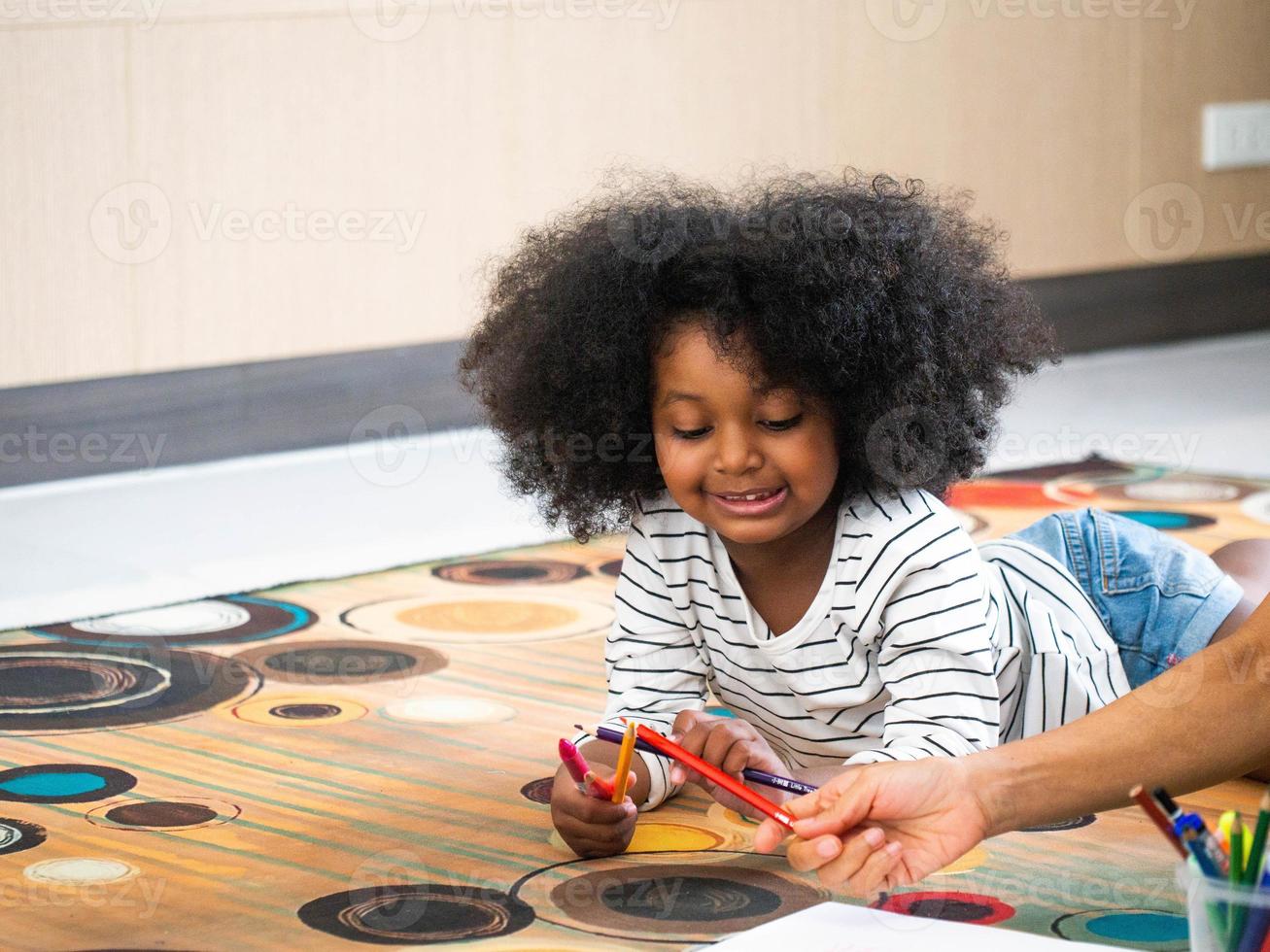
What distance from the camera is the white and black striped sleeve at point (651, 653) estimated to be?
1.24 meters

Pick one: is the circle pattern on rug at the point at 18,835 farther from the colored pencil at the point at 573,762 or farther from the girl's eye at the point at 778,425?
the girl's eye at the point at 778,425

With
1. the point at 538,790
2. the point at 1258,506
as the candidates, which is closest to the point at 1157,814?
the point at 538,790

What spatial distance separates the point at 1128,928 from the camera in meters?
1.04

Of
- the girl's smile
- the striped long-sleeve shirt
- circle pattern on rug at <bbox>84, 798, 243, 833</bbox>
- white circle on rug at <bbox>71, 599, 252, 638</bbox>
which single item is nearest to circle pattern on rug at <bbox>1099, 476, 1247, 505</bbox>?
the striped long-sleeve shirt

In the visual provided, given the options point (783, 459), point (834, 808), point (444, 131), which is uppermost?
point (444, 131)

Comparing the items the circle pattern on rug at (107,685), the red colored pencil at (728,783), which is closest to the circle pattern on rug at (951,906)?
the red colored pencil at (728,783)

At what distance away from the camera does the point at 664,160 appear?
2.99m

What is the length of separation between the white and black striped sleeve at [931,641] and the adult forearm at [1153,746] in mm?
173

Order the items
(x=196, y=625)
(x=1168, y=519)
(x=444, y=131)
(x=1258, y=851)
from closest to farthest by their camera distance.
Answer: (x=1258, y=851)
(x=196, y=625)
(x=1168, y=519)
(x=444, y=131)

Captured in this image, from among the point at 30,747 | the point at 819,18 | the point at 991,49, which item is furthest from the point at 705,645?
the point at 991,49

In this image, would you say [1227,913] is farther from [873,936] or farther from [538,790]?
[538,790]

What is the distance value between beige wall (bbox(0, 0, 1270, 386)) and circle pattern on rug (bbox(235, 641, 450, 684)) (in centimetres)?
94

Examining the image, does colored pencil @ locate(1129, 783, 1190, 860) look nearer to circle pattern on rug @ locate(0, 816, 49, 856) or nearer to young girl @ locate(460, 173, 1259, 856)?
young girl @ locate(460, 173, 1259, 856)

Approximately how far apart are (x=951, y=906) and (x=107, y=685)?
0.81 metres
